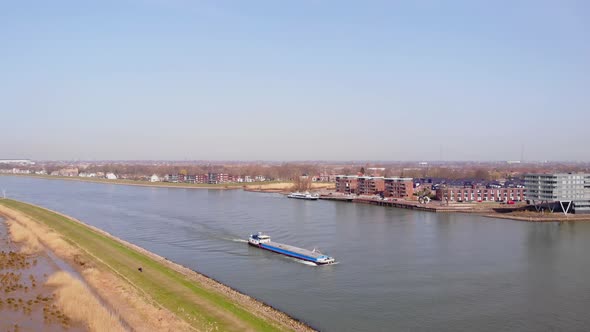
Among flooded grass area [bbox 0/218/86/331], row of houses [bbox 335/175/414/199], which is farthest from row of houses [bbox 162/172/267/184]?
flooded grass area [bbox 0/218/86/331]

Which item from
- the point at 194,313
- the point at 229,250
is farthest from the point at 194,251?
the point at 194,313

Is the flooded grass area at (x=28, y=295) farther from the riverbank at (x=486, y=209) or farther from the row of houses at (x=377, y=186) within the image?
the row of houses at (x=377, y=186)

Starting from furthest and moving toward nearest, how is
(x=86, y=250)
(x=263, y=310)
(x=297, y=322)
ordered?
(x=86, y=250) → (x=263, y=310) → (x=297, y=322)

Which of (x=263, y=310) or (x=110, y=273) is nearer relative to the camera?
(x=263, y=310)

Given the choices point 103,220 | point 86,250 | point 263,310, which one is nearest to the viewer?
point 263,310

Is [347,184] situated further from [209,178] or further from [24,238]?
[24,238]

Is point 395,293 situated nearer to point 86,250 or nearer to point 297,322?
point 297,322
